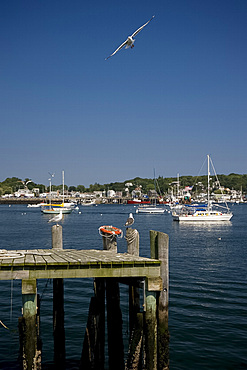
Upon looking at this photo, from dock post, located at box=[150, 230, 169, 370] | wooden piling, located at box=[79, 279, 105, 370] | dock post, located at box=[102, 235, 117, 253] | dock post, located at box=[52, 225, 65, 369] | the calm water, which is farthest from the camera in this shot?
dock post, located at box=[102, 235, 117, 253]

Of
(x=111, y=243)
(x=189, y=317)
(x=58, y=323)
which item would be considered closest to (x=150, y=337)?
(x=58, y=323)

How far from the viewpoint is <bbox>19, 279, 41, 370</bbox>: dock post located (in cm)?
938

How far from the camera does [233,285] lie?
23688mm

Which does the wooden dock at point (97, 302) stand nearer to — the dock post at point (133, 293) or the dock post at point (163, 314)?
the dock post at point (163, 314)

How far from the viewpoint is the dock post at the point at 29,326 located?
9383 mm

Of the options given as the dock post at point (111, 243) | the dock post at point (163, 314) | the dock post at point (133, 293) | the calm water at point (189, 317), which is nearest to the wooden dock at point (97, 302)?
the dock post at point (163, 314)

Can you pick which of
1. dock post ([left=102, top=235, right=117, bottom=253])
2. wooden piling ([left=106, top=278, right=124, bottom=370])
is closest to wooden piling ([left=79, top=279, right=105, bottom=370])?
wooden piling ([left=106, top=278, right=124, bottom=370])

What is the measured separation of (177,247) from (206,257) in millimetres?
7052

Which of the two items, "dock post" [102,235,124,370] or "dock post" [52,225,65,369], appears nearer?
"dock post" [102,235,124,370]

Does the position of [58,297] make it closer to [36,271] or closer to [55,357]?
[55,357]

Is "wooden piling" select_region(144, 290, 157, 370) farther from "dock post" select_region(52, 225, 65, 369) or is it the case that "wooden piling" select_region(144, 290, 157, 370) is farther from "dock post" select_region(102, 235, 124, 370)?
"dock post" select_region(52, 225, 65, 369)

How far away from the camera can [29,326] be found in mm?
9383

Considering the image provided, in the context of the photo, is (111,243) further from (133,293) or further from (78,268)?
(78,268)

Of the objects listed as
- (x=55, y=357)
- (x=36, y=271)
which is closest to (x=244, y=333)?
(x=55, y=357)
